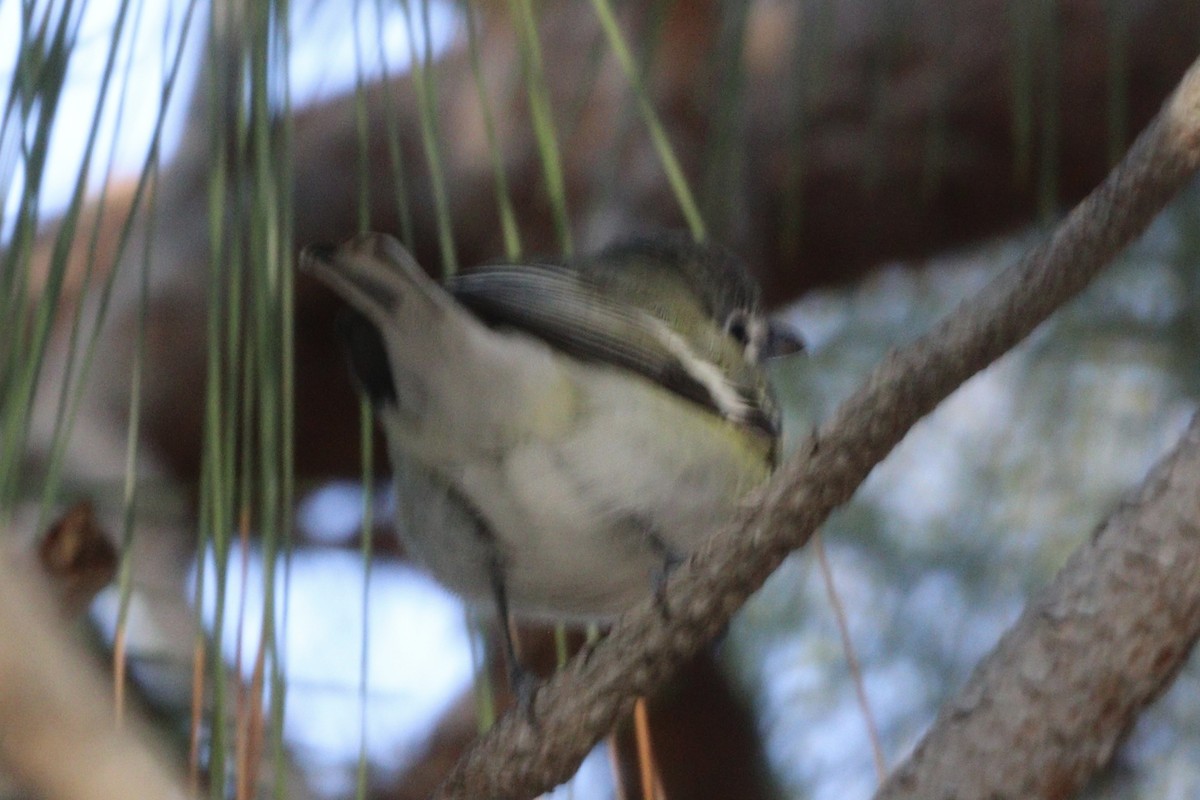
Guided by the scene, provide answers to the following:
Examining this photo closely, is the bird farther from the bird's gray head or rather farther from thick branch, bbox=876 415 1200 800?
thick branch, bbox=876 415 1200 800

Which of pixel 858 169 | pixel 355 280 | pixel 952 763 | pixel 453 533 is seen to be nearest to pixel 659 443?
pixel 453 533

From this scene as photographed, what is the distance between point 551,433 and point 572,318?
8 centimetres

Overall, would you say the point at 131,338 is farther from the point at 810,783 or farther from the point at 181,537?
the point at 810,783

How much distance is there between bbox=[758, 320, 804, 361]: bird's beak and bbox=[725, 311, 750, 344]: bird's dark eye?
31 mm

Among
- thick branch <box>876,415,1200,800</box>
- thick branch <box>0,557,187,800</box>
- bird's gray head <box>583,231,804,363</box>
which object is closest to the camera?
thick branch <box>0,557,187,800</box>

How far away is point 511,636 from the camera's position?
103 cm

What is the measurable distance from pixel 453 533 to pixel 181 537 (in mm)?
751

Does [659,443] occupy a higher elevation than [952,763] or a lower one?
lower

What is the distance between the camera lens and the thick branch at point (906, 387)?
624mm

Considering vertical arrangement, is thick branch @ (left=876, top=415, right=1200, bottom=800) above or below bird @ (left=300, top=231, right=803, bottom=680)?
above

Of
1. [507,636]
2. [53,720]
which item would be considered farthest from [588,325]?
[53,720]

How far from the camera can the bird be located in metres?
0.88

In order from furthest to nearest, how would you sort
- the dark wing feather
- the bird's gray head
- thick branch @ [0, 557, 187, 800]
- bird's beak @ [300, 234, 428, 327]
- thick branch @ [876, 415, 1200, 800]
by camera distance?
the bird's gray head
the dark wing feather
bird's beak @ [300, 234, 428, 327]
thick branch @ [876, 415, 1200, 800]
thick branch @ [0, 557, 187, 800]

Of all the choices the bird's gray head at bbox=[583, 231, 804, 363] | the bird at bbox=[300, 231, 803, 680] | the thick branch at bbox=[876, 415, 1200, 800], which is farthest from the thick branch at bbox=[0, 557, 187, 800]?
the bird's gray head at bbox=[583, 231, 804, 363]
